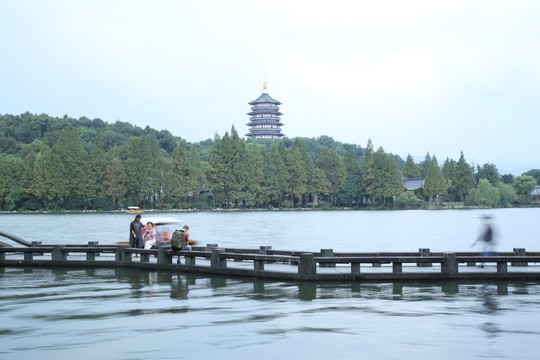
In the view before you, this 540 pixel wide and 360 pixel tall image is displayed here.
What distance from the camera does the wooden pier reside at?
64.7 feet

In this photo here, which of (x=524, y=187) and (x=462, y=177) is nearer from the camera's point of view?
(x=462, y=177)

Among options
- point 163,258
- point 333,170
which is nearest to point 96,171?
point 333,170

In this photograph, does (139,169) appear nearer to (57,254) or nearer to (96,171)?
(96,171)

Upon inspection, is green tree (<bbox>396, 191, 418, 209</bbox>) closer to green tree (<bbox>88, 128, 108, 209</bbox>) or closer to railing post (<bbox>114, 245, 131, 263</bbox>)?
green tree (<bbox>88, 128, 108, 209</bbox>)

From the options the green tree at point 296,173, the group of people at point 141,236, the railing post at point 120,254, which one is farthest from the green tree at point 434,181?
the railing post at point 120,254

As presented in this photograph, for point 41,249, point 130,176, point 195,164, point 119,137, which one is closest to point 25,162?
point 130,176

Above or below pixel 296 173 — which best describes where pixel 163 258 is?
below

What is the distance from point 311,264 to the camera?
19562 millimetres

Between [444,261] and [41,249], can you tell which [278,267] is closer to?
[444,261]

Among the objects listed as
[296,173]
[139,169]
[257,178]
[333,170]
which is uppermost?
[333,170]

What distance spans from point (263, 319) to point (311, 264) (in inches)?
232

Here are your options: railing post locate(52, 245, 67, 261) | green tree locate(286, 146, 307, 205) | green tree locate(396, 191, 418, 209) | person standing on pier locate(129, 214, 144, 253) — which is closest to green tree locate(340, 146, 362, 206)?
green tree locate(396, 191, 418, 209)

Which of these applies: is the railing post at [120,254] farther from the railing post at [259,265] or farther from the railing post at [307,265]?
the railing post at [307,265]

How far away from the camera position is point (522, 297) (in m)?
16.5
